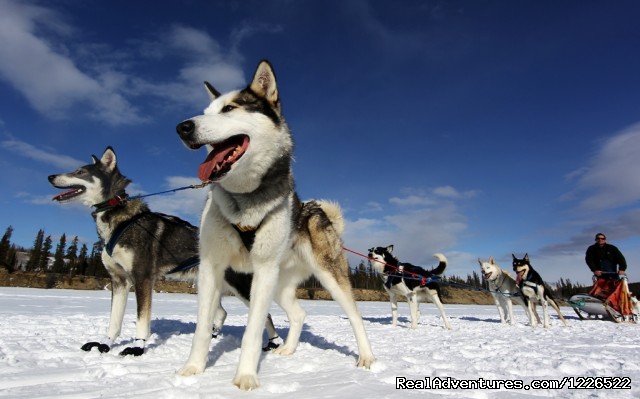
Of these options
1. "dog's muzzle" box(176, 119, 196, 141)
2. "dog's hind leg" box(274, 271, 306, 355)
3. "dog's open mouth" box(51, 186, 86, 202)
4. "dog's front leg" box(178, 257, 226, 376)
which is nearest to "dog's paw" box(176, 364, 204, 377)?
"dog's front leg" box(178, 257, 226, 376)

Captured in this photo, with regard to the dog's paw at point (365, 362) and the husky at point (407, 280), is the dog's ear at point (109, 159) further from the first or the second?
the husky at point (407, 280)

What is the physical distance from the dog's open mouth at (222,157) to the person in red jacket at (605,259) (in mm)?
13886

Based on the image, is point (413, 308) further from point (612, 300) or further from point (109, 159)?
point (612, 300)

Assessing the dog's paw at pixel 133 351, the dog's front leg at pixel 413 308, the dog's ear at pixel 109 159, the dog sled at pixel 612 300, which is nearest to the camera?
the dog's paw at pixel 133 351

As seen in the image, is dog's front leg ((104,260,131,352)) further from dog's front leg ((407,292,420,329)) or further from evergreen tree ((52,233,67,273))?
evergreen tree ((52,233,67,273))

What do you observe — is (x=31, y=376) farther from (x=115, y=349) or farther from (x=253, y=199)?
(x=253, y=199)

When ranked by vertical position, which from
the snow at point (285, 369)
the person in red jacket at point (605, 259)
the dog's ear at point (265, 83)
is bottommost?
the snow at point (285, 369)

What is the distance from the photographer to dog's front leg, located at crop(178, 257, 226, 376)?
9.23 feet

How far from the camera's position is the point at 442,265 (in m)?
11.1

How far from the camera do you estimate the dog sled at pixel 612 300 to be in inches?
464

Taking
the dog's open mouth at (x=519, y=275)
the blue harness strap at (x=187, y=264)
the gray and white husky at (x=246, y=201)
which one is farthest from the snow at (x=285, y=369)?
the dog's open mouth at (x=519, y=275)

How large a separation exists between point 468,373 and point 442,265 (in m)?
8.40

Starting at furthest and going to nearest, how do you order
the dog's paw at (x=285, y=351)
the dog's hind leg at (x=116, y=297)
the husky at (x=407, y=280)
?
the husky at (x=407, y=280) → the dog's hind leg at (x=116, y=297) → the dog's paw at (x=285, y=351)

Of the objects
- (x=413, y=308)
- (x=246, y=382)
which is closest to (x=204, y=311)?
(x=246, y=382)
